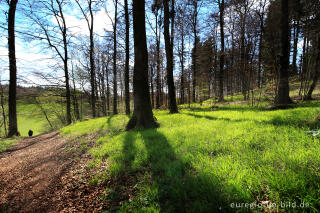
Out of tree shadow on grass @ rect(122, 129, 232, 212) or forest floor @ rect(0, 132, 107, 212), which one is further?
forest floor @ rect(0, 132, 107, 212)

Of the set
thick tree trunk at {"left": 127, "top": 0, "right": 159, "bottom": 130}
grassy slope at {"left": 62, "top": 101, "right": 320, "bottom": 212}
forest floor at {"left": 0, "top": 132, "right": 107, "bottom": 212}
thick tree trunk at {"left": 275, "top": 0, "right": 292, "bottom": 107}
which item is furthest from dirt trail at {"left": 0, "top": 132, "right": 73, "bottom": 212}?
thick tree trunk at {"left": 275, "top": 0, "right": 292, "bottom": 107}

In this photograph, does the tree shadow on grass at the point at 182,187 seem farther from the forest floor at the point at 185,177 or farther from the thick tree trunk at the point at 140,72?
the thick tree trunk at the point at 140,72

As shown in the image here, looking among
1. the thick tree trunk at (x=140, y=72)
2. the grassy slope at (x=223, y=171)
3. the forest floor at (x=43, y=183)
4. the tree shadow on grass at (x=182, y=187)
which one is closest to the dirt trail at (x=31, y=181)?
the forest floor at (x=43, y=183)

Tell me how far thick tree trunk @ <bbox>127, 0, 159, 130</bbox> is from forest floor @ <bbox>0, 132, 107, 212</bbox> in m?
2.43

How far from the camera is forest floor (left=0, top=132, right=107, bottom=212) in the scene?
212 cm

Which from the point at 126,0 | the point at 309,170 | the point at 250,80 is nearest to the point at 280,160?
the point at 309,170

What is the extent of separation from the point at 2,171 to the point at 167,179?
520 centimetres

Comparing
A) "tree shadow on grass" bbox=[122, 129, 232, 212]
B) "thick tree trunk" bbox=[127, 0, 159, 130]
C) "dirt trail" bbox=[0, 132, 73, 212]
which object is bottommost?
"dirt trail" bbox=[0, 132, 73, 212]

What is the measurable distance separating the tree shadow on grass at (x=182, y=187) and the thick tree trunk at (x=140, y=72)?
2.61 m

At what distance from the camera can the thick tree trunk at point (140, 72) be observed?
16.1 ft

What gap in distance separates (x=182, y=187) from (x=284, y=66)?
742 centimetres

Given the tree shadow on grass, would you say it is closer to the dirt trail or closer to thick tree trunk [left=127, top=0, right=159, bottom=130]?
the dirt trail

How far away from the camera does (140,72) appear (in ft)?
16.6

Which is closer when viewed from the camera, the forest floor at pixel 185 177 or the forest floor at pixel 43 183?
the forest floor at pixel 185 177
